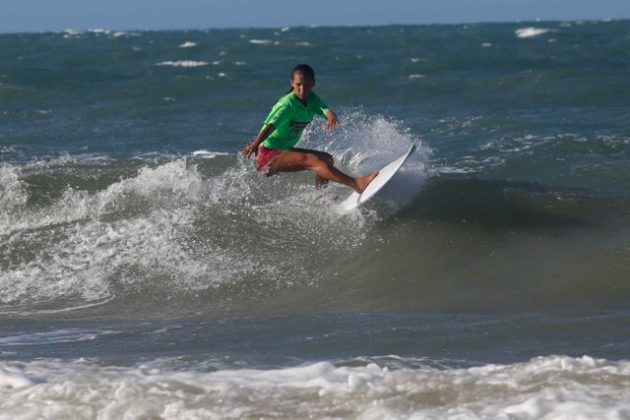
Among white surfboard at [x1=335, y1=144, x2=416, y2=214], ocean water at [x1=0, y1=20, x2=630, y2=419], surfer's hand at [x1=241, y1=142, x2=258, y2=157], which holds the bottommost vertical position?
ocean water at [x1=0, y1=20, x2=630, y2=419]

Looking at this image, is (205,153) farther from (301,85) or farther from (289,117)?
(301,85)

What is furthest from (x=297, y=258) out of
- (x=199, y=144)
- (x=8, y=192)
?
(x=199, y=144)

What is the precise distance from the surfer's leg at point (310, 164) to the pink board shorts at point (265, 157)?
0.04m

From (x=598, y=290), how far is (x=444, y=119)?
35.2 ft

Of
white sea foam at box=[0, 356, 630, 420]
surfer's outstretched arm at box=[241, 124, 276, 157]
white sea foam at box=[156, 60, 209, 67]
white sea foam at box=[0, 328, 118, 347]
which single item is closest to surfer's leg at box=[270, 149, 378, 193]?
surfer's outstretched arm at box=[241, 124, 276, 157]

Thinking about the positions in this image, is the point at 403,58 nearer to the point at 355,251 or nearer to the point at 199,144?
the point at 199,144

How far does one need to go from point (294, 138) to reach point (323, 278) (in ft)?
4.21

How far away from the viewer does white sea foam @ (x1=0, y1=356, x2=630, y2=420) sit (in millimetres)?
5422

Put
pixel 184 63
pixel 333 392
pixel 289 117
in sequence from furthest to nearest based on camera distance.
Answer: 1. pixel 184 63
2. pixel 289 117
3. pixel 333 392

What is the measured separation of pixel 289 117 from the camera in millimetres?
9273

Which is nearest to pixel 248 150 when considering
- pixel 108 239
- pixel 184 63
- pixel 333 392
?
pixel 108 239

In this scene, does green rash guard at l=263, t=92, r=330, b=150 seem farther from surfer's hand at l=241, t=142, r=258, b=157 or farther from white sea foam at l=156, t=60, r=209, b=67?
white sea foam at l=156, t=60, r=209, b=67

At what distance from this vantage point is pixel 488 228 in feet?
32.5

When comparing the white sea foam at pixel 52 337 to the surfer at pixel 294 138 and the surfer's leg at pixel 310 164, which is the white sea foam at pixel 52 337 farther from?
the surfer's leg at pixel 310 164
